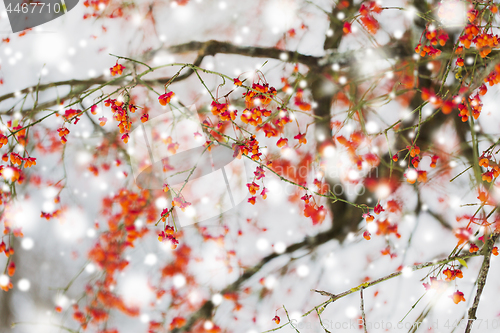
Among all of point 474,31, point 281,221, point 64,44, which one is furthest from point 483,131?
point 64,44

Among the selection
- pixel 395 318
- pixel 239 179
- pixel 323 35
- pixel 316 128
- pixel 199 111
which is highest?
pixel 323 35

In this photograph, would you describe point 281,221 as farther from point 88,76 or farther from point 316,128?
point 88,76

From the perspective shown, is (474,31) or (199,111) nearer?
(474,31)

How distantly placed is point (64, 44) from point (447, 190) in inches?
62.6

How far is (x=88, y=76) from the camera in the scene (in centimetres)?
115

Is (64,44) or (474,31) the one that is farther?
(64,44)

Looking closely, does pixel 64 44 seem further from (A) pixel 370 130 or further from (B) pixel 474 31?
(B) pixel 474 31

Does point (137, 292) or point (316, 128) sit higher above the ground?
point (316, 128)

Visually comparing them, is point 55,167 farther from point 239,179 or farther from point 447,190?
point 447,190

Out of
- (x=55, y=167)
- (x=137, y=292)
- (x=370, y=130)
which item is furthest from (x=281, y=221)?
(x=55, y=167)

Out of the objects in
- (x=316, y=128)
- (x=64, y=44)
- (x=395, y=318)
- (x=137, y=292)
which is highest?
(x=64, y=44)

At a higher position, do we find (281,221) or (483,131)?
(483,131)

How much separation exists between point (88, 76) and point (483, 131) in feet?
5.02

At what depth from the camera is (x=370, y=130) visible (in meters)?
1.12
